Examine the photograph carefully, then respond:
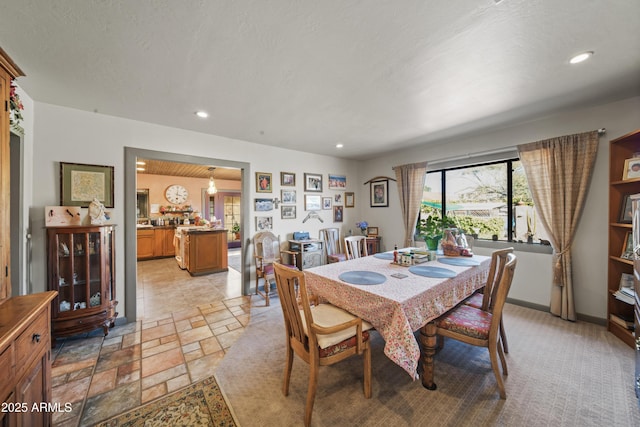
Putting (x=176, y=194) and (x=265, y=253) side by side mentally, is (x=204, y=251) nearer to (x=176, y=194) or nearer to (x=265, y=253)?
(x=265, y=253)

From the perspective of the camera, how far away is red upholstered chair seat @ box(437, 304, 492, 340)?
1.73m

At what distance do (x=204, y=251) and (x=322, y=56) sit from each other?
15.3 ft

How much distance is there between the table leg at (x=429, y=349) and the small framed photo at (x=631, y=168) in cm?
255

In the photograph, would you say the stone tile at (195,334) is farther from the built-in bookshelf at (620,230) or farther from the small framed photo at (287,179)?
the built-in bookshelf at (620,230)

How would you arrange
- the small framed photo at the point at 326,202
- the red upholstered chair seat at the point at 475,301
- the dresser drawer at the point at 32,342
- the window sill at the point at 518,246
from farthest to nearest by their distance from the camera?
1. the small framed photo at the point at 326,202
2. the window sill at the point at 518,246
3. the red upholstered chair seat at the point at 475,301
4. the dresser drawer at the point at 32,342

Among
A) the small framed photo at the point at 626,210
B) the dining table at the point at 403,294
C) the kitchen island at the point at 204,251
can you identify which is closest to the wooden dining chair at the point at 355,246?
the dining table at the point at 403,294

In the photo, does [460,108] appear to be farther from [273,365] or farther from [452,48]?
[273,365]

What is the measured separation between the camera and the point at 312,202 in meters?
4.77

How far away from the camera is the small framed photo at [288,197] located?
4.36m

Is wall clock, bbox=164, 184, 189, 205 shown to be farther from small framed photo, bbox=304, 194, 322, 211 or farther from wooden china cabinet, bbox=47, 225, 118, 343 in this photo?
wooden china cabinet, bbox=47, 225, 118, 343

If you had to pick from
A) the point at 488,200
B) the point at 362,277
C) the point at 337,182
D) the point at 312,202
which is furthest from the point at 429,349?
the point at 337,182

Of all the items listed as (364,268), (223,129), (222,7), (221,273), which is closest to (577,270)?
(364,268)

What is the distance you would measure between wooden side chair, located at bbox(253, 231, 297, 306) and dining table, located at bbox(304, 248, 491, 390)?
1679mm

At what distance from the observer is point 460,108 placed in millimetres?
2684
